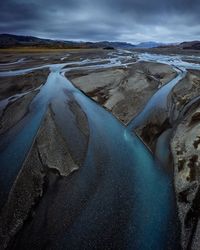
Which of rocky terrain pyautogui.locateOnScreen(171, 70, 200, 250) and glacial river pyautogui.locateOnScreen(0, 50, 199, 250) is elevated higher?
rocky terrain pyautogui.locateOnScreen(171, 70, 200, 250)

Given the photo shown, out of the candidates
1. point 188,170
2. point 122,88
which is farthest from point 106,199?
point 122,88

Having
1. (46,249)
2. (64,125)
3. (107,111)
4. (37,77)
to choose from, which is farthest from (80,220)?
(37,77)

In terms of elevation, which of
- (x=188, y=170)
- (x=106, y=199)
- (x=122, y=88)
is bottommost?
(x=122, y=88)

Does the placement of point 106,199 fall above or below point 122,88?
above

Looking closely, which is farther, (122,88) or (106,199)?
(122,88)

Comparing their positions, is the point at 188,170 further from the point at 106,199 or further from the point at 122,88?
the point at 122,88

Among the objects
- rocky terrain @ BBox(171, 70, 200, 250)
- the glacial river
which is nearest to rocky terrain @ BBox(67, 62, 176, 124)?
rocky terrain @ BBox(171, 70, 200, 250)

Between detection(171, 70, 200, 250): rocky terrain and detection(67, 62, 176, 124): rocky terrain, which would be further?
detection(67, 62, 176, 124): rocky terrain

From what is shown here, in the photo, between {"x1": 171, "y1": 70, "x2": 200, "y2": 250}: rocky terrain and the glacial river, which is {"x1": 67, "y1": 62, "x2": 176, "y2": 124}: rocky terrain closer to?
{"x1": 171, "y1": 70, "x2": 200, "y2": 250}: rocky terrain

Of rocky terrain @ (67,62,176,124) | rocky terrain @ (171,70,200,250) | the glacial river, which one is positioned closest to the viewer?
the glacial river
